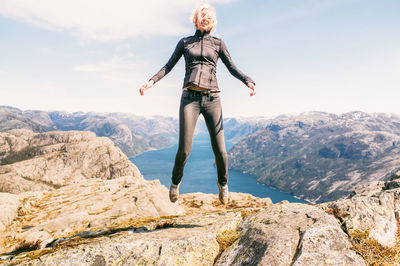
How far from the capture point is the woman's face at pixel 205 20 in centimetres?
788

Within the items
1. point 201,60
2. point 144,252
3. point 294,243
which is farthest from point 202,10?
point 144,252

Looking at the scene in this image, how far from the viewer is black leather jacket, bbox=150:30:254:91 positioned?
7.47m

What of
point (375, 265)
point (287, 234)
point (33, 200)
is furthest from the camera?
point (33, 200)

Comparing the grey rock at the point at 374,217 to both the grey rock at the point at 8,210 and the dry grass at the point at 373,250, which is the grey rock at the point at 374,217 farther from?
the grey rock at the point at 8,210

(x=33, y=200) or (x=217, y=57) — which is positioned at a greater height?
(x=217, y=57)

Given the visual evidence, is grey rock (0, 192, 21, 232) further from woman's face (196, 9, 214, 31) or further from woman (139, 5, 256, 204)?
woman's face (196, 9, 214, 31)

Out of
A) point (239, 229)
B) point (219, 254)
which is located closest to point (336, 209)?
point (239, 229)

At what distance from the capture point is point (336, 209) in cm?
794

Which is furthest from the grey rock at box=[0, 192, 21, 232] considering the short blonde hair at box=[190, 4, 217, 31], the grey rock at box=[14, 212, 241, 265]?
the short blonde hair at box=[190, 4, 217, 31]

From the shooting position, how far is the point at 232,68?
27.3 ft

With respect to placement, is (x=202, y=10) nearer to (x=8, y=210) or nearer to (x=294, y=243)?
(x=294, y=243)

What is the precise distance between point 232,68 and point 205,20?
6.41 feet

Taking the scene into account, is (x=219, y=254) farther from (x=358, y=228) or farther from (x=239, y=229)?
(x=358, y=228)

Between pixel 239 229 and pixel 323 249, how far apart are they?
307cm
